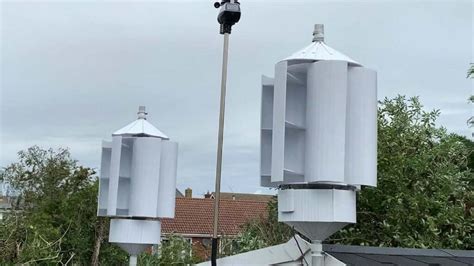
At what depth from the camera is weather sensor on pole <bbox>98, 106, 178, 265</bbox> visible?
17.6ft

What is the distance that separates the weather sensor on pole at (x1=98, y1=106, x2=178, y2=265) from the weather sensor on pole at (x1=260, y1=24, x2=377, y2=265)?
5.57 ft

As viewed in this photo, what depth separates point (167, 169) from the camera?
5605mm

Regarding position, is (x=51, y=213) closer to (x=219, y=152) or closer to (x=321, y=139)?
(x=219, y=152)

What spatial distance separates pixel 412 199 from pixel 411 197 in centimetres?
10

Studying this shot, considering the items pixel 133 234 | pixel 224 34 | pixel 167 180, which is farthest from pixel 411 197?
pixel 224 34

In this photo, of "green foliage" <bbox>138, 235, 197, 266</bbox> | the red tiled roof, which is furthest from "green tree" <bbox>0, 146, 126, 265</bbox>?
the red tiled roof

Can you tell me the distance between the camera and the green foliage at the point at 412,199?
930 cm

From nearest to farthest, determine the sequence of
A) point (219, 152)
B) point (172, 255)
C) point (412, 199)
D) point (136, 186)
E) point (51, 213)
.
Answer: point (219, 152) → point (136, 186) → point (412, 199) → point (172, 255) → point (51, 213)

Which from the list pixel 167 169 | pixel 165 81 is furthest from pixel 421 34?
pixel 167 169

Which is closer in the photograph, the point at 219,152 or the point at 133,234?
the point at 219,152

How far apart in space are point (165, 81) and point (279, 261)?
602 cm

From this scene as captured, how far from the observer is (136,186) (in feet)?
17.5

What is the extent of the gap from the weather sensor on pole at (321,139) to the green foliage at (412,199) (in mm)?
5457

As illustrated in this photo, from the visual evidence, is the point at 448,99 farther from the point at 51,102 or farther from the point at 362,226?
the point at 51,102
